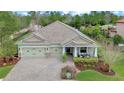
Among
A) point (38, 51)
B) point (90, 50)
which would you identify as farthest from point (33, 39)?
point (90, 50)

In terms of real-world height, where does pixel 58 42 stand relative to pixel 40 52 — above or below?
above

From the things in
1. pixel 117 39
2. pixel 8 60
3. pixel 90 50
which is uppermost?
pixel 117 39

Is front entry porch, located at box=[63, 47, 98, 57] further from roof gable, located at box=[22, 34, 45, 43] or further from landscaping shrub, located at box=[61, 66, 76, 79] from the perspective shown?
roof gable, located at box=[22, 34, 45, 43]

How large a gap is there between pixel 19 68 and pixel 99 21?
0.97m

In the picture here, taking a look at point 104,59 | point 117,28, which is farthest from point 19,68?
point 117,28

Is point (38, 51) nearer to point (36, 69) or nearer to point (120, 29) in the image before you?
point (36, 69)

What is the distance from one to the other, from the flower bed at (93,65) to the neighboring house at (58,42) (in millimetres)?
63

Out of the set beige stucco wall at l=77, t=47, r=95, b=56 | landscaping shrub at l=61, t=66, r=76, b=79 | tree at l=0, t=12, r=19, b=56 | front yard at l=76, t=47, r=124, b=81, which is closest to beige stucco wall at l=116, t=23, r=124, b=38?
front yard at l=76, t=47, r=124, b=81

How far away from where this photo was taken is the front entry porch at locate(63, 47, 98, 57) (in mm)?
3234

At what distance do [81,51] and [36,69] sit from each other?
0.51 m

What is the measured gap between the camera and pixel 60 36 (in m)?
3.24

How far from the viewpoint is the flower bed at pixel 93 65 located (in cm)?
324

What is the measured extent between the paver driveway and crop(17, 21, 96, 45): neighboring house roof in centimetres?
20
